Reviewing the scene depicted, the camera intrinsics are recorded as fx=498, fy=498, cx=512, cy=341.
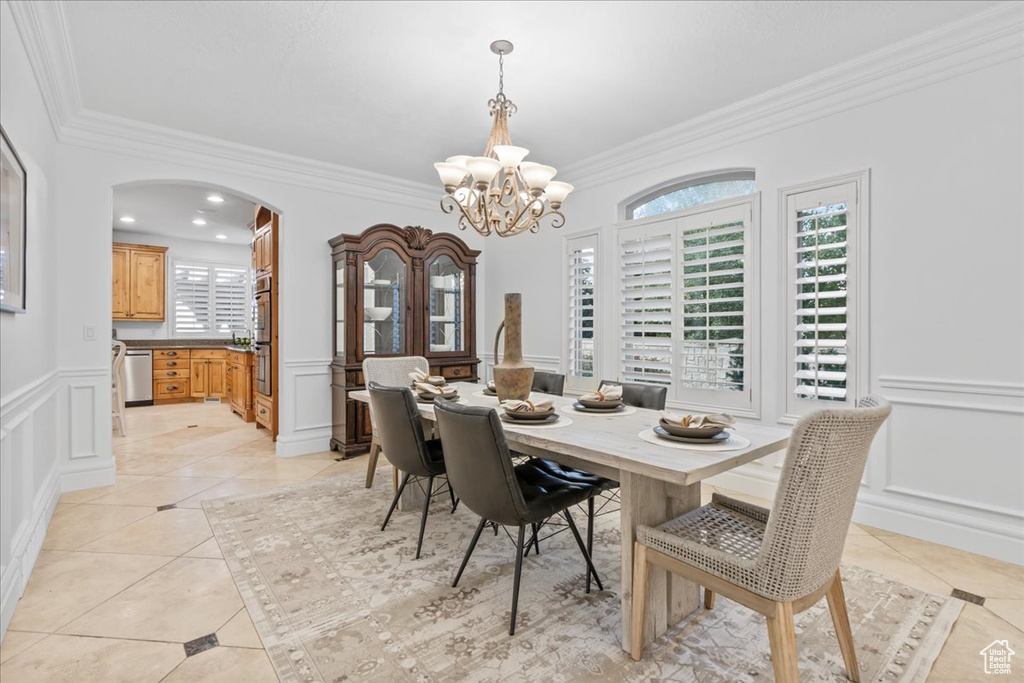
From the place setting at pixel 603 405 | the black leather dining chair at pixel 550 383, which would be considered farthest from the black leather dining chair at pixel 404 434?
the black leather dining chair at pixel 550 383

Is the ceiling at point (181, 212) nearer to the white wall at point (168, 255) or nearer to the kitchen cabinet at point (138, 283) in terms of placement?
the white wall at point (168, 255)

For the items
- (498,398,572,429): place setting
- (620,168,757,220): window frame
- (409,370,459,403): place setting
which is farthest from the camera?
(620,168,757,220): window frame

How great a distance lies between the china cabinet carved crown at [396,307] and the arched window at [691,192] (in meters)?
1.75

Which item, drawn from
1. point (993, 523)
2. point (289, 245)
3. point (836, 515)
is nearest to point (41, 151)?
point (289, 245)

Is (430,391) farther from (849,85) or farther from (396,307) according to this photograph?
(849,85)

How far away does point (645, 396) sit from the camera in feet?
9.27

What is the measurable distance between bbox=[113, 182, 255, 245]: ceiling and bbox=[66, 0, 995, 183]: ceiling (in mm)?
1685

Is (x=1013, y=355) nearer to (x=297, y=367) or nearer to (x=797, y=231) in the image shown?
(x=797, y=231)

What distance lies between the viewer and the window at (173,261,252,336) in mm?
7988

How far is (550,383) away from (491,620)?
1688 mm

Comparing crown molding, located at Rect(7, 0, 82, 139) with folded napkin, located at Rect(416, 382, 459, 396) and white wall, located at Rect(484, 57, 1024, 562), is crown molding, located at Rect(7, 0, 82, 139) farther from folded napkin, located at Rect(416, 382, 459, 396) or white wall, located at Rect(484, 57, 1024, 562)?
white wall, located at Rect(484, 57, 1024, 562)

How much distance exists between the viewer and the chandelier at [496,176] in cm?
248

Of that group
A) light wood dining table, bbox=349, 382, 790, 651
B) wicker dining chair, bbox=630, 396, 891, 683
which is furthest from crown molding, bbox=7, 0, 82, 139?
wicker dining chair, bbox=630, 396, 891, 683

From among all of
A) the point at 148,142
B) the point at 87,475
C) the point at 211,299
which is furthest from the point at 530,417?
the point at 211,299
